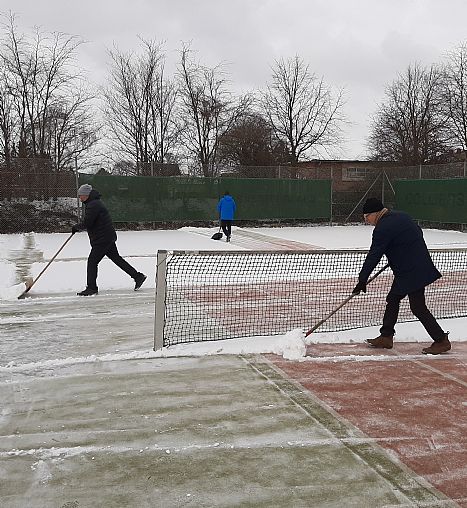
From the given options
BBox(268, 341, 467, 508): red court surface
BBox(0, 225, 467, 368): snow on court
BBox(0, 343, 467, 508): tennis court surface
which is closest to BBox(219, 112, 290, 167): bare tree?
BBox(0, 225, 467, 368): snow on court

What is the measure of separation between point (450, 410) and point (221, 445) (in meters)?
1.77

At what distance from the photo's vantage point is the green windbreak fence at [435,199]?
2144 cm

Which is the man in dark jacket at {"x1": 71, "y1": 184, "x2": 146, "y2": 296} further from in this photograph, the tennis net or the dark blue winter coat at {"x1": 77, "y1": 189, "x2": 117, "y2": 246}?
the tennis net

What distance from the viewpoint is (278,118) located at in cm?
3719

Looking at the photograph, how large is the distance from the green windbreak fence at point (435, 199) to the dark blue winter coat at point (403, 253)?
17.1 meters

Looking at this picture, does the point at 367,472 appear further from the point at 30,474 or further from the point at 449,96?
the point at 449,96

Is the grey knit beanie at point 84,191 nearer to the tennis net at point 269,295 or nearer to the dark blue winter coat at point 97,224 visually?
the dark blue winter coat at point 97,224

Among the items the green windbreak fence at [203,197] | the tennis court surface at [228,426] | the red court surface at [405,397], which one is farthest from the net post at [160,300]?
the green windbreak fence at [203,197]

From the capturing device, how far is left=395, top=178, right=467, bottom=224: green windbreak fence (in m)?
21.4

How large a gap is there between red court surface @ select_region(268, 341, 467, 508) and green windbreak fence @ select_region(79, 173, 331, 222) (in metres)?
16.8

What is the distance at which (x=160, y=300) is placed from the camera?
19.3 ft

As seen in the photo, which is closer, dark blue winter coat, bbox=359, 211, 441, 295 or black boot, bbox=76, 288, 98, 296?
dark blue winter coat, bbox=359, 211, 441, 295

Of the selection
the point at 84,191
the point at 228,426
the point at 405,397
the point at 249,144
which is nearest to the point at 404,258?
the point at 405,397

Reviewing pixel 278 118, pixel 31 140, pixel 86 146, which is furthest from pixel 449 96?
pixel 31 140
